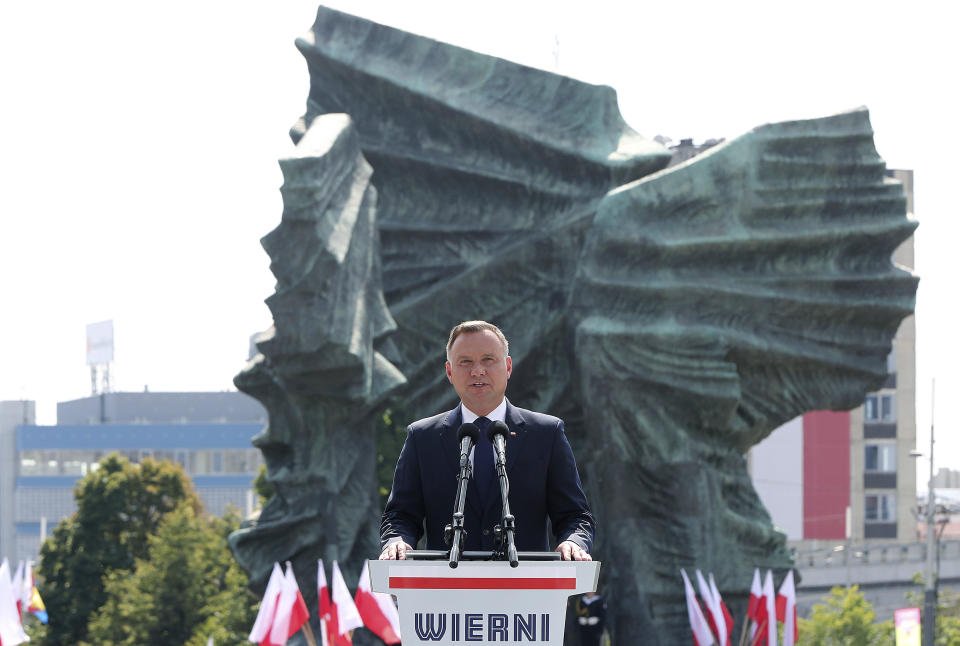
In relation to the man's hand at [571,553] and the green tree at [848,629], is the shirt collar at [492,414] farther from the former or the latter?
the green tree at [848,629]

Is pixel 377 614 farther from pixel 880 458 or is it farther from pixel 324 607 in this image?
pixel 880 458

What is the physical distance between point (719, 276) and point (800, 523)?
→ 42.9 m

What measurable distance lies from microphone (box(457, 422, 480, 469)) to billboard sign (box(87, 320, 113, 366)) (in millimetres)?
84051

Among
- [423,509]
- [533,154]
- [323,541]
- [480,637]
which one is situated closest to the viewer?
[480,637]

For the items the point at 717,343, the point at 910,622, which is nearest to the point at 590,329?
the point at 717,343

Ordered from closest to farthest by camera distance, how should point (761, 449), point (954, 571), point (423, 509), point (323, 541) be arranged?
1. point (423, 509)
2. point (323, 541)
3. point (954, 571)
4. point (761, 449)

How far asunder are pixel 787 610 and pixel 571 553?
15.4 meters

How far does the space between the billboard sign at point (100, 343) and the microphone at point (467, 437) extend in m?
84.1

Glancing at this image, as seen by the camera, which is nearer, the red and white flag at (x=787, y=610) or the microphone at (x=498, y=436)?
the microphone at (x=498, y=436)

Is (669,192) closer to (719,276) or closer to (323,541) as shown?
(719,276)

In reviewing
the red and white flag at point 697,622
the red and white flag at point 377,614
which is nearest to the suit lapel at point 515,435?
the red and white flag at point 377,614

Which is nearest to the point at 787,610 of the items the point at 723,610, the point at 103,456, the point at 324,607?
the point at 723,610

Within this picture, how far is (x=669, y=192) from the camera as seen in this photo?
65.9 feet

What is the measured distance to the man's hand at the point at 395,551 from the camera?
16.3 feet
